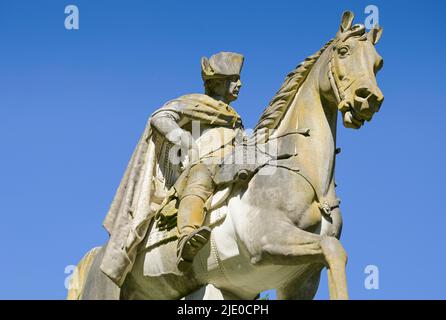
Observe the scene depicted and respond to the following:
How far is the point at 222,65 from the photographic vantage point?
1427 centimetres

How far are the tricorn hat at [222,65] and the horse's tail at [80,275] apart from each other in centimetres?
231

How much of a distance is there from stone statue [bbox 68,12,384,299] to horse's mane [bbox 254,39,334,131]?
0.5 inches

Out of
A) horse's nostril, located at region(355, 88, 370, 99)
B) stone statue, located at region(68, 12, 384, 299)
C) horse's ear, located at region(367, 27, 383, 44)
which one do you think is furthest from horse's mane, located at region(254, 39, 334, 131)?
horse's nostril, located at region(355, 88, 370, 99)

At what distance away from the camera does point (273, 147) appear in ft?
43.1

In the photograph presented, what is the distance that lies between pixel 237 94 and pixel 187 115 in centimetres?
68

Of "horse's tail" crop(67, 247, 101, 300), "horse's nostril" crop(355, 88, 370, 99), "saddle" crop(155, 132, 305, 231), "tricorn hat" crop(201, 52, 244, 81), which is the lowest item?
"horse's tail" crop(67, 247, 101, 300)

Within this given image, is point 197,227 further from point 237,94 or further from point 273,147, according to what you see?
point 237,94

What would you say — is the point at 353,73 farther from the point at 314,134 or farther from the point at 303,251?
the point at 303,251

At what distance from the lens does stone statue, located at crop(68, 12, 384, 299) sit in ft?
41.4

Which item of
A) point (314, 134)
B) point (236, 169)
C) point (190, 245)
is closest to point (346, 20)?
point (314, 134)

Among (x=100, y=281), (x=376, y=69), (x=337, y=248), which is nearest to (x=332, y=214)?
(x=337, y=248)

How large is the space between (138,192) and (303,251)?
7.72ft

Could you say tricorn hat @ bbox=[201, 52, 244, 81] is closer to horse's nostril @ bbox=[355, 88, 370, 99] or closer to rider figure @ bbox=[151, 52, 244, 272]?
rider figure @ bbox=[151, 52, 244, 272]

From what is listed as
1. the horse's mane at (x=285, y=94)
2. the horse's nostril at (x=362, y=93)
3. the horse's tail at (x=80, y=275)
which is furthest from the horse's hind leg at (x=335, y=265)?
the horse's tail at (x=80, y=275)
